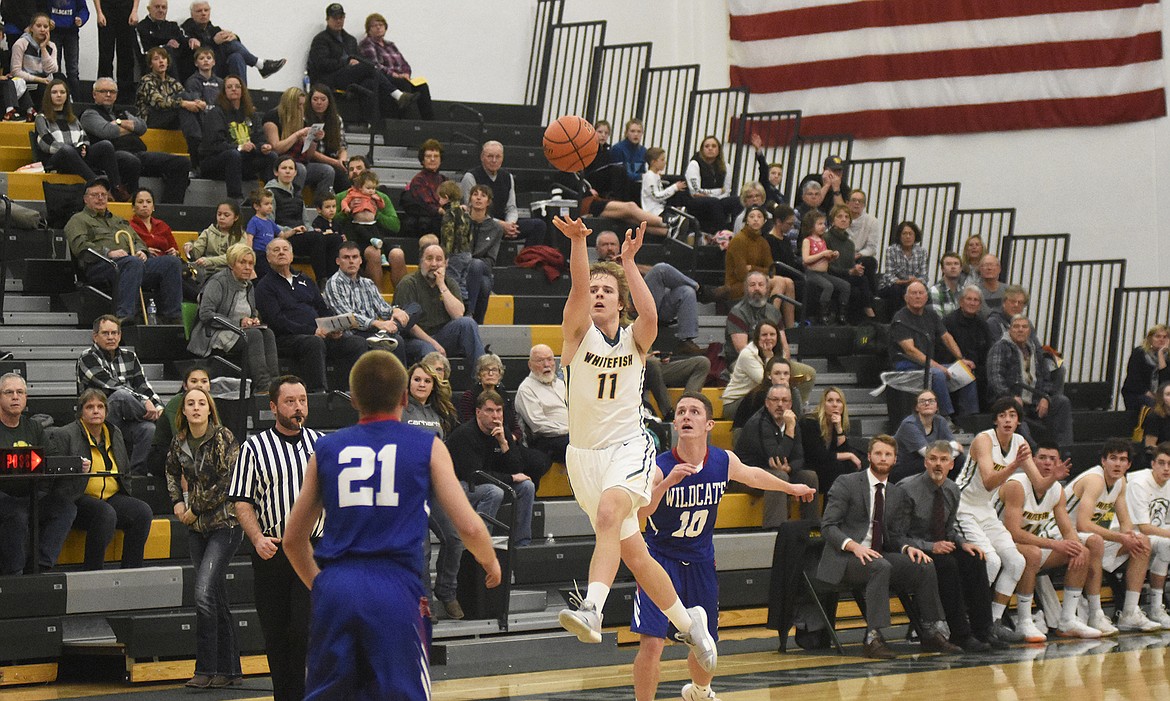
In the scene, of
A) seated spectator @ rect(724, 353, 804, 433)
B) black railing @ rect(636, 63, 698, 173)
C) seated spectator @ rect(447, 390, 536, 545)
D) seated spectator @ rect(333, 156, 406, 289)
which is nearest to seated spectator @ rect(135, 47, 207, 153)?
seated spectator @ rect(333, 156, 406, 289)

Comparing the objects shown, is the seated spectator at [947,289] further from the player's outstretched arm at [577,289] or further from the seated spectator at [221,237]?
the player's outstretched arm at [577,289]

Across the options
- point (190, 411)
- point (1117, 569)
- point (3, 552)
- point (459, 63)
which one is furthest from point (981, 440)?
point (459, 63)

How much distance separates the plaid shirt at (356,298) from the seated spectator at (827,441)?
11.1 ft

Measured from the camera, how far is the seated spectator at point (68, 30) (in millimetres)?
13953

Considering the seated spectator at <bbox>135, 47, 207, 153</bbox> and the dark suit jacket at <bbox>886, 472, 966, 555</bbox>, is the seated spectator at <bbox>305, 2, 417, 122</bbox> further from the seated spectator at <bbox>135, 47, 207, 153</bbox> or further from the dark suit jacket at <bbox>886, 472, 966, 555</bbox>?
the dark suit jacket at <bbox>886, 472, 966, 555</bbox>

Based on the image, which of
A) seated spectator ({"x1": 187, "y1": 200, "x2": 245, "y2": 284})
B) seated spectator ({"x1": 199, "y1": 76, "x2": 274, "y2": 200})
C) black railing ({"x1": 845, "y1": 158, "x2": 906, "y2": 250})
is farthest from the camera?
black railing ({"x1": 845, "y1": 158, "x2": 906, "y2": 250})

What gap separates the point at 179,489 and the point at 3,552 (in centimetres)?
111

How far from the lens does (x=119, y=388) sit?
33.2 ft

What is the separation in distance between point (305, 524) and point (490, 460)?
18.1 feet

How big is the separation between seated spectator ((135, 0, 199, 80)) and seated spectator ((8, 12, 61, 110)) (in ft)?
3.38

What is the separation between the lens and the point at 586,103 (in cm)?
1694

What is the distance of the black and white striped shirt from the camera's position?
6.82 m

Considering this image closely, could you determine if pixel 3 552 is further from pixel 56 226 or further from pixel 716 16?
pixel 716 16

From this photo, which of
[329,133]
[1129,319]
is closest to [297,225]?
[329,133]
